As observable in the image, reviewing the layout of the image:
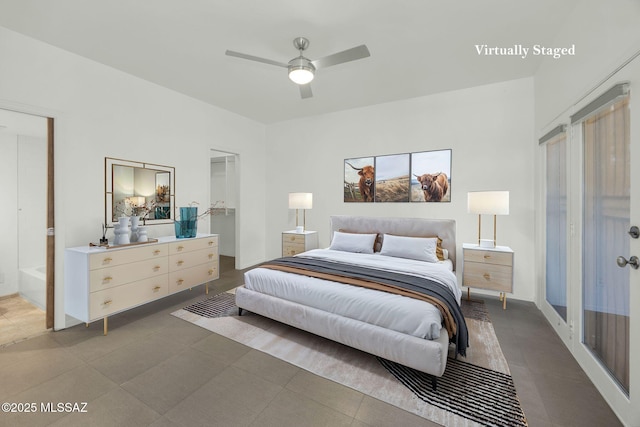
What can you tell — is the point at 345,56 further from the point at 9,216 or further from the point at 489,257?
the point at 9,216

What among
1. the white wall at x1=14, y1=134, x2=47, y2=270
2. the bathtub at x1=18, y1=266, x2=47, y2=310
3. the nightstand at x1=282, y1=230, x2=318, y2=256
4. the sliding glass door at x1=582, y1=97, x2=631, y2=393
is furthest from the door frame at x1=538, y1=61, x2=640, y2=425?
the white wall at x1=14, y1=134, x2=47, y2=270

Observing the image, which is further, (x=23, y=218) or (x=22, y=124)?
(x=23, y=218)

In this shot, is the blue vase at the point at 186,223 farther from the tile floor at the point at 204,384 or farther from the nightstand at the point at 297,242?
the nightstand at the point at 297,242

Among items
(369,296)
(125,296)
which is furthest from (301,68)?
(125,296)

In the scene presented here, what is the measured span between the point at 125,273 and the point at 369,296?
263cm

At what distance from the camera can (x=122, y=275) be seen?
2.87m

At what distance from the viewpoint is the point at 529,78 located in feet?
11.6

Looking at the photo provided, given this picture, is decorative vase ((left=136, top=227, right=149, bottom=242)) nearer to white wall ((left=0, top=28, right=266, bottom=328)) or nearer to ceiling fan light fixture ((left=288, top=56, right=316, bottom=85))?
white wall ((left=0, top=28, right=266, bottom=328))

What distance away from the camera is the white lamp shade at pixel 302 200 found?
4.75 meters

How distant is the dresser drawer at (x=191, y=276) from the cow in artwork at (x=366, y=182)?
2.70 meters

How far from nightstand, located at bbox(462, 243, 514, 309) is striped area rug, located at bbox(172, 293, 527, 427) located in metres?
0.47

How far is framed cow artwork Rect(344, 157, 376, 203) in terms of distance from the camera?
15.1 ft

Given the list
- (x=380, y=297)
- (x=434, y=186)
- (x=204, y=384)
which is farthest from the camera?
(x=434, y=186)

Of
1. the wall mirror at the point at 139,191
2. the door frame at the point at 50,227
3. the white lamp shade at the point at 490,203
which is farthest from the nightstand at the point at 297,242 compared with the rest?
the door frame at the point at 50,227
